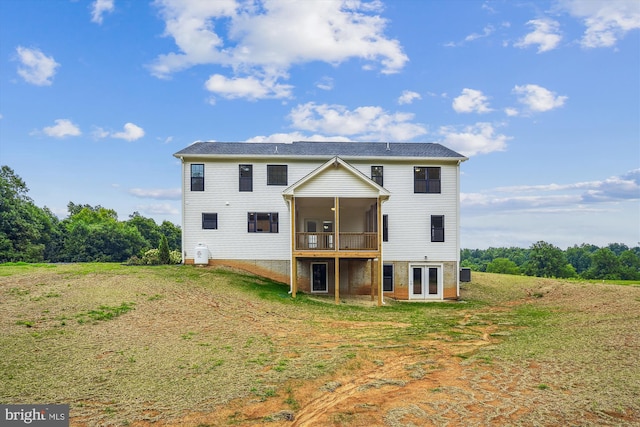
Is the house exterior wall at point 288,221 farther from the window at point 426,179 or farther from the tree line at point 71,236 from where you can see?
the tree line at point 71,236

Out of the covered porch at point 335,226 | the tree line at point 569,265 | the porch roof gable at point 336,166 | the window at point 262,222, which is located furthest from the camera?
the tree line at point 569,265

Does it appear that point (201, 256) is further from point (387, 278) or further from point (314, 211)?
point (387, 278)

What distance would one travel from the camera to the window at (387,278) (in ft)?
75.4

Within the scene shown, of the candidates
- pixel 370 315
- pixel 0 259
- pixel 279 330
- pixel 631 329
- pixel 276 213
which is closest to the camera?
pixel 631 329

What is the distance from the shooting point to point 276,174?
76.3ft

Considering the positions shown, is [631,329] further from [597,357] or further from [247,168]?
[247,168]

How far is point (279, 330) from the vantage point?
12742mm

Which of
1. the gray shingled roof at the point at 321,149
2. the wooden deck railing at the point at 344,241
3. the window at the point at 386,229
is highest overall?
the gray shingled roof at the point at 321,149

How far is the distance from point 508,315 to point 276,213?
507 inches

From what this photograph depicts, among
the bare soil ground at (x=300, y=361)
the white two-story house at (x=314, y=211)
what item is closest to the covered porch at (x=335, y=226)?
the white two-story house at (x=314, y=211)

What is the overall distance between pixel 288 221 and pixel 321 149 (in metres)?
5.05

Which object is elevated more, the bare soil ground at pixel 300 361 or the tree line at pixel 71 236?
the tree line at pixel 71 236

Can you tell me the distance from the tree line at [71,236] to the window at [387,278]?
13341mm

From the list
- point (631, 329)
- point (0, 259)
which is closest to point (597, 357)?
point (631, 329)
